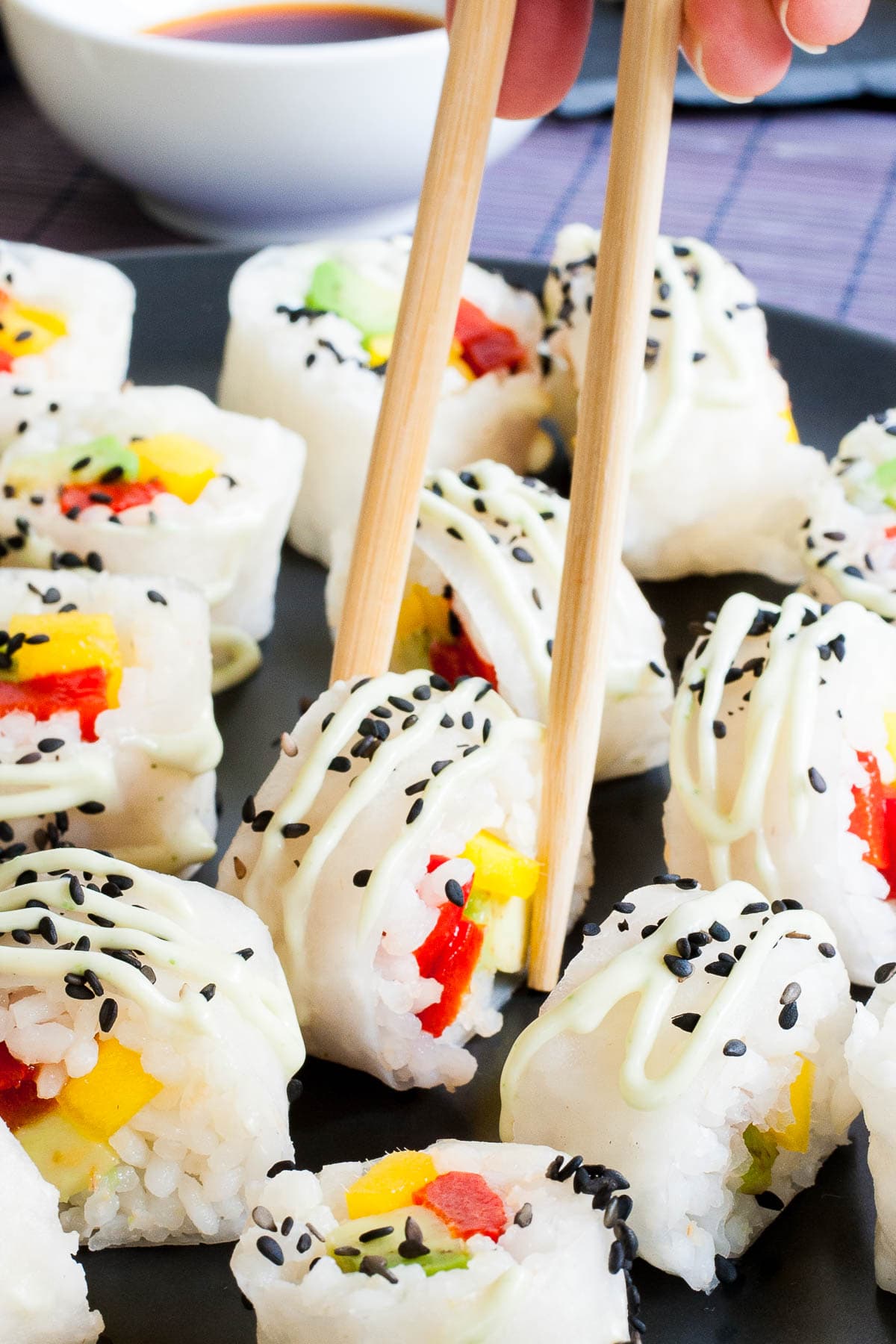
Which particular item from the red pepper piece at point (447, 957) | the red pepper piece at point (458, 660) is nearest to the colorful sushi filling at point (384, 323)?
the red pepper piece at point (458, 660)

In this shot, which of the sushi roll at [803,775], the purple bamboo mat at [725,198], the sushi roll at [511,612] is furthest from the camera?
the purple bamboo mat at [725,198]

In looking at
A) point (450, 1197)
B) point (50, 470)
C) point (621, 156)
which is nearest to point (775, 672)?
point (621, 156)

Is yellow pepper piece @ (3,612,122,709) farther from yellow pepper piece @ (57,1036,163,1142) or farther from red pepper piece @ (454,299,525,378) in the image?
red pepper piece @ (454,299,525,378)

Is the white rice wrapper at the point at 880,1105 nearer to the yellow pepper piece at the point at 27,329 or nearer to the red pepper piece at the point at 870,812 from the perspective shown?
the red pepper piece at the point at 870,812

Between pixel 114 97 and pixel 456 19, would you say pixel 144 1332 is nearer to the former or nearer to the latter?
pixel 456 19

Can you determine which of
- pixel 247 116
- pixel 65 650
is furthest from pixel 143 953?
pixel 247 116

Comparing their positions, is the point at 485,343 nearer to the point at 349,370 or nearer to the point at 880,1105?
the point at 349,370
